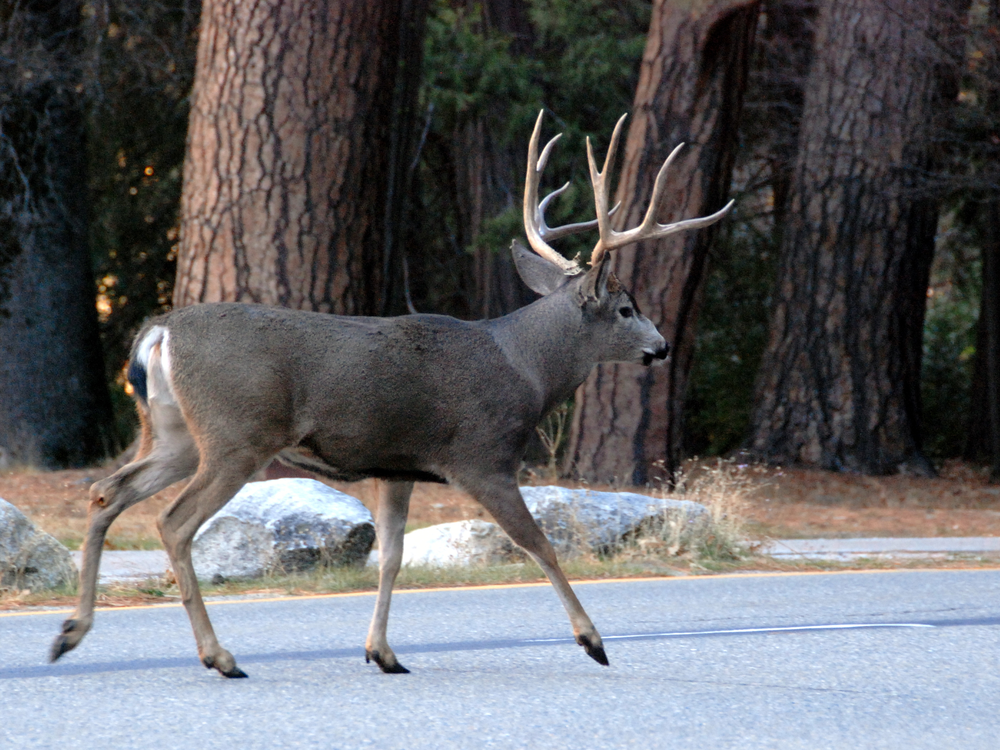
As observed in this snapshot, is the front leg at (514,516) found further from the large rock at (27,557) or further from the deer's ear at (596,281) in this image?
the large rock at (27,557)

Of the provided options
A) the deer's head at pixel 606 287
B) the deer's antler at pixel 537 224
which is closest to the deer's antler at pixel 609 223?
the deer's head at pixel 606 287

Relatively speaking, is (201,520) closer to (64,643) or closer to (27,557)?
(64,643)

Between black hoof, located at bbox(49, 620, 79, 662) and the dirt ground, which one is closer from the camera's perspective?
black hoof, located at bbox(49, 620, 79, 662)

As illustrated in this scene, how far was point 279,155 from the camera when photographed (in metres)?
14.1

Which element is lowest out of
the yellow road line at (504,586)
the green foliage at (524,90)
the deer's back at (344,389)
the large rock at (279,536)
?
the yellow road line at (504,586)

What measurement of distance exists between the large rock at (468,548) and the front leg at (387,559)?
3.80 m

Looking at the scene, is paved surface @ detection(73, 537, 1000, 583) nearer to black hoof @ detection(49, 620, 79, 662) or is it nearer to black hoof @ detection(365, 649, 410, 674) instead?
black hoof @ detection(365, 649, 410, 674)

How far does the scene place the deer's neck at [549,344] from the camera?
22.9 feet

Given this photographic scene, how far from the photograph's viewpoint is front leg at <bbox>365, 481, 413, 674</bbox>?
6.53 metres

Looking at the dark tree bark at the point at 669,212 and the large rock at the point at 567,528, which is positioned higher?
the dark tree bark at the point at 669,212

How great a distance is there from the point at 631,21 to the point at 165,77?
6888mm

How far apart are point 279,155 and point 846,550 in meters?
6.61

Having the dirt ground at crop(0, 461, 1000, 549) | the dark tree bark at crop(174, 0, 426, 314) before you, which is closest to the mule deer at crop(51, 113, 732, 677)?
the dirt ground at crop(0, 461, 1000, 549)

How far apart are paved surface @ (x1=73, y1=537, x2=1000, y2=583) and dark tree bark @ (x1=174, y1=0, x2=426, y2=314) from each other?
381 centimetres
